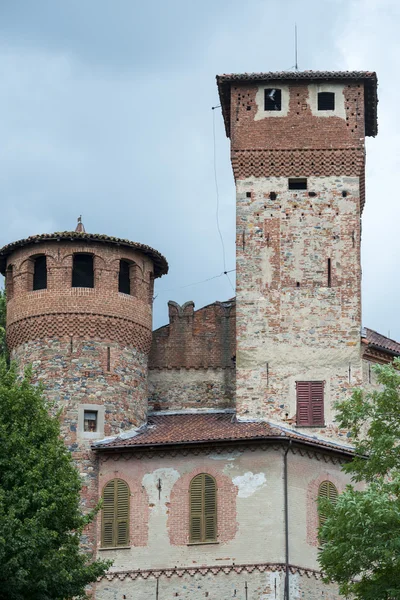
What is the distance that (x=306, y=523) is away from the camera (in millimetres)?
50562

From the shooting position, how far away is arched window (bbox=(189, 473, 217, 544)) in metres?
50.6

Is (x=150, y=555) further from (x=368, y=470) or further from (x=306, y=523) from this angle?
(x=368, y=470)

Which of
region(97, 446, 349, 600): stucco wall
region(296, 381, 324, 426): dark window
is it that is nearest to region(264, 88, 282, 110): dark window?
region(296, 381, 324, 426): dark window

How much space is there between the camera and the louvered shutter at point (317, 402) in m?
53.4

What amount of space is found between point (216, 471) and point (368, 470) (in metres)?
9.74

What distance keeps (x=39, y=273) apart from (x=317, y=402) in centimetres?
1110

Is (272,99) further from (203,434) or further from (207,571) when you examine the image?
(207,571)

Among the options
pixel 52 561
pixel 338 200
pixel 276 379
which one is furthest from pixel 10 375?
pixel 338 200

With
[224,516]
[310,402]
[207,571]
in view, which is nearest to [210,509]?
[224,516]

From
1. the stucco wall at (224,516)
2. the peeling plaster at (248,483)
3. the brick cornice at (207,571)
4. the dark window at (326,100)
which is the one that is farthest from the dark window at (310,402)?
the dark window at (326,100)

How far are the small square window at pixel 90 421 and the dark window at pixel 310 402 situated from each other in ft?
23.5

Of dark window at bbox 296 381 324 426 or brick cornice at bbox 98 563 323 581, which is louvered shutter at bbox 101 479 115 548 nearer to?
brick cornice at bbox 98 563 323 581

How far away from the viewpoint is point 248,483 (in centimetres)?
5084

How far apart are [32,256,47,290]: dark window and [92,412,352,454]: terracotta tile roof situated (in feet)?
20.9
